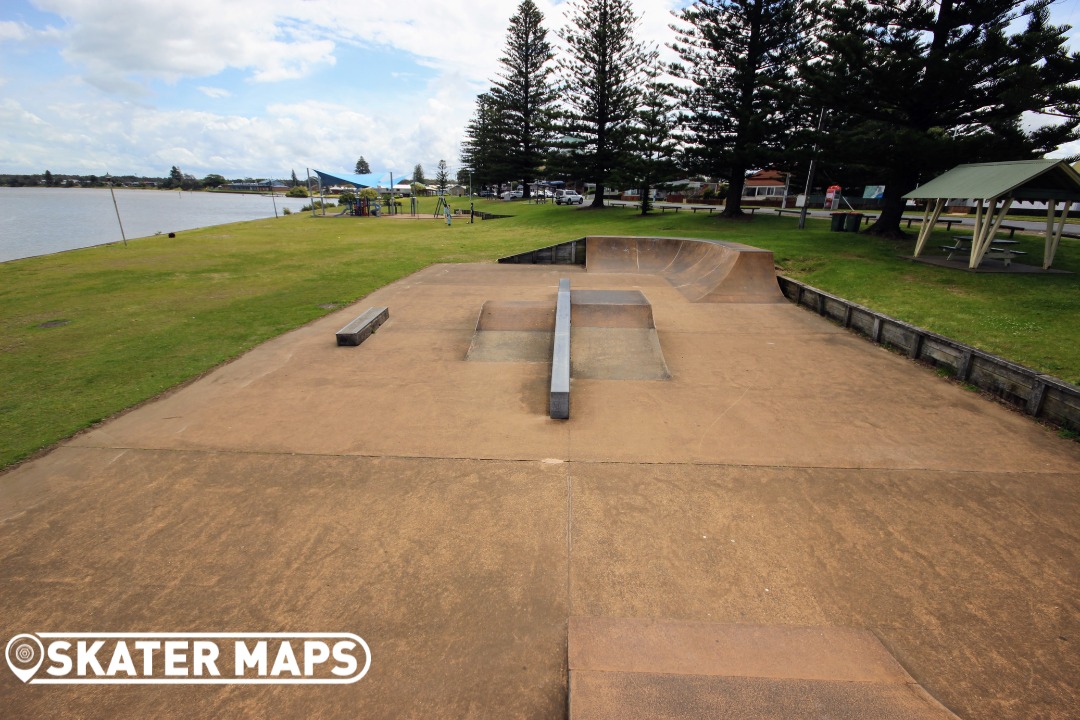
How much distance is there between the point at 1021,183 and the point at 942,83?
6689 mm

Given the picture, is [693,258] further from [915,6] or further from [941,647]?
[941,647]

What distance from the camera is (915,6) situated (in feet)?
51.6

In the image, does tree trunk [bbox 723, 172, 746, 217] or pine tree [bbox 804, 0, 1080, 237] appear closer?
pine tree [bbox 804, 0, 1080, 237]

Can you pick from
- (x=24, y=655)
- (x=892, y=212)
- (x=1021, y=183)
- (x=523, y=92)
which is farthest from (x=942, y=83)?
(x=523, y=92)

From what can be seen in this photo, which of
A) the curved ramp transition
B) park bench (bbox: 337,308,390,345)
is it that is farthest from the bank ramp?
park bench (bbox: 337,308,390,345)

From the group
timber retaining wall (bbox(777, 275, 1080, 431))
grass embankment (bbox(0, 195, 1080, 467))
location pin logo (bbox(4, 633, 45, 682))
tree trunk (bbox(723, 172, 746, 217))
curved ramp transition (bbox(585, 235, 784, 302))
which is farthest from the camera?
tree trunk (bbox(723, 172, 746, 217))

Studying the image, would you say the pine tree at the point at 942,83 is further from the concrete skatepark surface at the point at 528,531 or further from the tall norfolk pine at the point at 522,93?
the tall norfolk pine at the point at 522,93

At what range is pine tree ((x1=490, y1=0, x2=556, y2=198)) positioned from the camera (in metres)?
47.6

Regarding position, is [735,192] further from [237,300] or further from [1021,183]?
[237,300]

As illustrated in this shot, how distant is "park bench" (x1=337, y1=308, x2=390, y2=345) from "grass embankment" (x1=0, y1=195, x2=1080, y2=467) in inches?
60.6

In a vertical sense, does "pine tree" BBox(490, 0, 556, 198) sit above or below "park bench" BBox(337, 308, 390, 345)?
above

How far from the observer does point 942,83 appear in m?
15.6

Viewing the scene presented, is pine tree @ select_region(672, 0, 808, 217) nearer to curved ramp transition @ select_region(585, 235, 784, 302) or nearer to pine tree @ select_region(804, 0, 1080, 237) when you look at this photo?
pine tree @ select_region(804, 0, 1080, 237)

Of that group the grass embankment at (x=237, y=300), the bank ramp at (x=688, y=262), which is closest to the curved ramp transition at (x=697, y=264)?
the bank ramp at (x=688, y=262)
